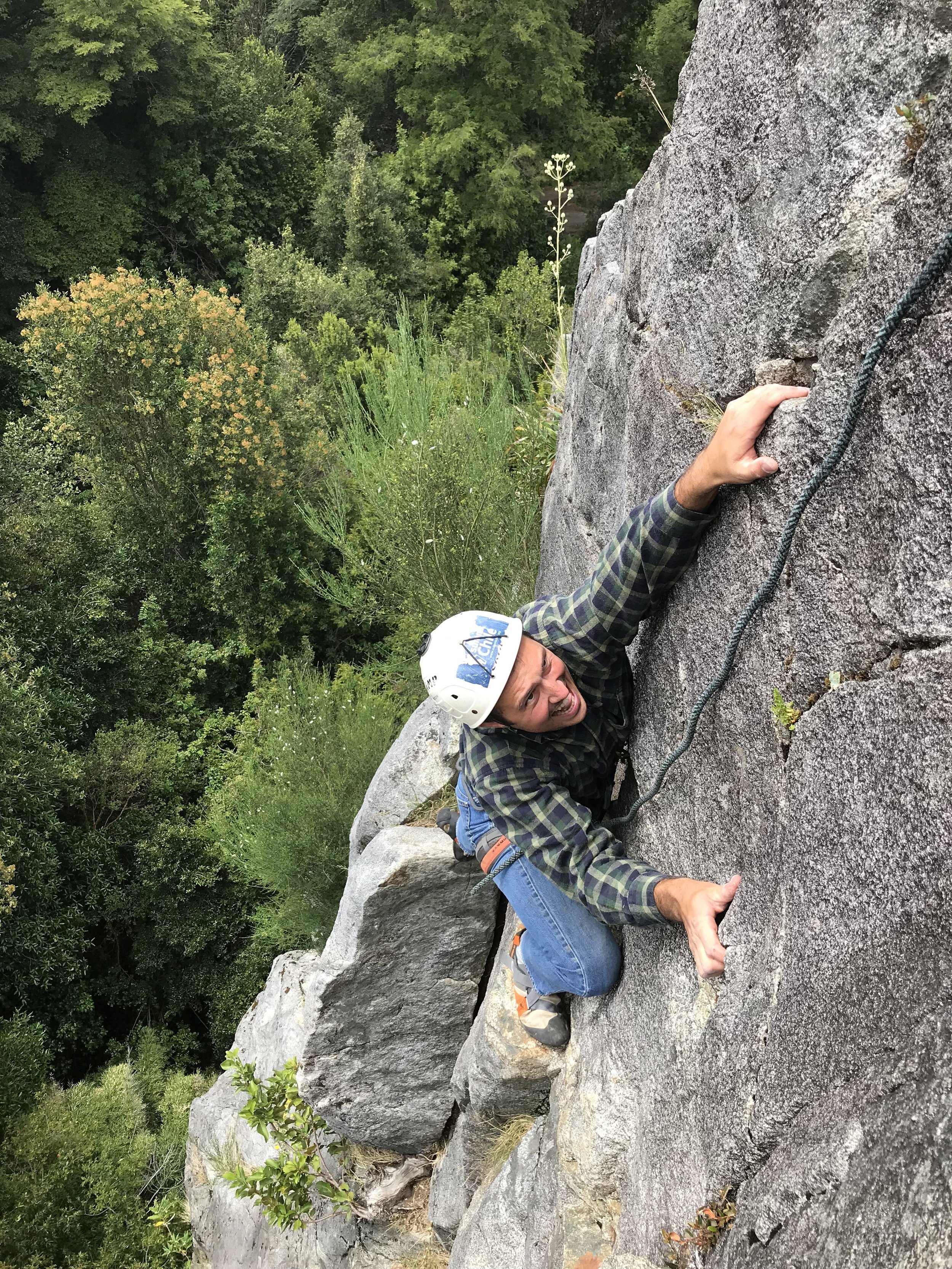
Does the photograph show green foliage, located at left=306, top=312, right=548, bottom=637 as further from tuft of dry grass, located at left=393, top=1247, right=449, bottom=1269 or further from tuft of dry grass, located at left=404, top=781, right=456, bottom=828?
tuft of dry grass, located at left=393, top=1247, right=449, bottom=1269

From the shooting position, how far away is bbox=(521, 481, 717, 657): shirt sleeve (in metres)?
2.53

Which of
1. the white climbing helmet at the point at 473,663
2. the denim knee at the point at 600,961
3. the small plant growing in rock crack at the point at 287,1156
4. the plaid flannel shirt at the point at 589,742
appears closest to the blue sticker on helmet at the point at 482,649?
the white climbing helmet at the point at 473,663

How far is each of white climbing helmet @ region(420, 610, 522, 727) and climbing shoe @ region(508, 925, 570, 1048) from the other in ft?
4.84

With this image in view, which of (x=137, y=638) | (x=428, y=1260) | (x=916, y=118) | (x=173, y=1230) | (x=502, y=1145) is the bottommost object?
(x=173, y=1230)

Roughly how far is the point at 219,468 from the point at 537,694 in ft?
35.1

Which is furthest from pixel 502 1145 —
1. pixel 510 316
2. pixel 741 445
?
pixel 510 316

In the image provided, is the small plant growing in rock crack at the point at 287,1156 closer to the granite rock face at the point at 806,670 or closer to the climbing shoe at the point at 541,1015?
the climbing shoe at the point at 541,1015

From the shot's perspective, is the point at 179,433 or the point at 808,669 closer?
the point at 808,669

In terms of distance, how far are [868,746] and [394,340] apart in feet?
35.3

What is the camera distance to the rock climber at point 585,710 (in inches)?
97.0

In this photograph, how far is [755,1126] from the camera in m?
2.18

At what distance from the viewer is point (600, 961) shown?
3406 millimetres

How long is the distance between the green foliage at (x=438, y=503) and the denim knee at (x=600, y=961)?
12.9 ft

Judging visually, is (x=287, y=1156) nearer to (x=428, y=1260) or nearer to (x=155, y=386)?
(x=428, y=1260)
